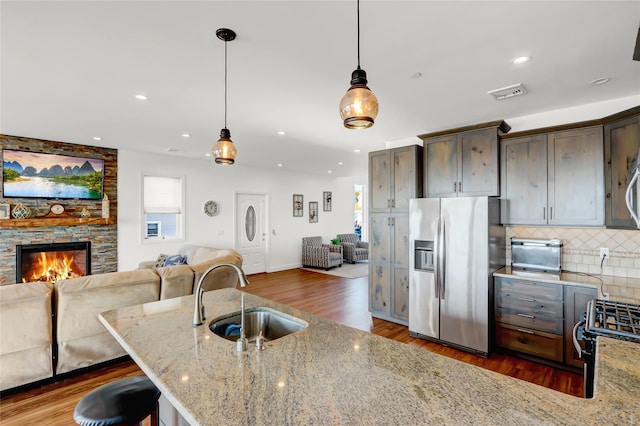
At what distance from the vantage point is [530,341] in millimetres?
3154

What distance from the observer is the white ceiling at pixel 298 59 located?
183 cm

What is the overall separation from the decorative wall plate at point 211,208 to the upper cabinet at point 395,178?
3892 millimetres

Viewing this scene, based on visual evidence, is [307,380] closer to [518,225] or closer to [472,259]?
[472,259]

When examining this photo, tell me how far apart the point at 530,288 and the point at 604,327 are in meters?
1.74

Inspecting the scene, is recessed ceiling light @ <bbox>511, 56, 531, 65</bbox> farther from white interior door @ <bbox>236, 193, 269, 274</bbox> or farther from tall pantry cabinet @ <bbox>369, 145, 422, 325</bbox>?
white interior door @ <bbox>236, 193, 269, 274</bbox>

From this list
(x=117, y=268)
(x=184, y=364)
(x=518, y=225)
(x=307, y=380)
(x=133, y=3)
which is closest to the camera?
(x=307, y=380)

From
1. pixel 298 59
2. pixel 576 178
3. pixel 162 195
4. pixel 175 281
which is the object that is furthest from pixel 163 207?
pixel 576 178

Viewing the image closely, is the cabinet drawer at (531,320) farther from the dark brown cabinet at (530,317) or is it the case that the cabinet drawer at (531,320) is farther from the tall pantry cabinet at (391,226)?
the tall pantry cabinet at (391,226)

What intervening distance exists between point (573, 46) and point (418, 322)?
9.91 feet

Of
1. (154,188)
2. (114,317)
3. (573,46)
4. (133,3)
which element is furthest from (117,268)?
(573,46)

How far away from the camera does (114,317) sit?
1.84 meters

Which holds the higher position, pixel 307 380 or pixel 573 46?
pixel 573 46

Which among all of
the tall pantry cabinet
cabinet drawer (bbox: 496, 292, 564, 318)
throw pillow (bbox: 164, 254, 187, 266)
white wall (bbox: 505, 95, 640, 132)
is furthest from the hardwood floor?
white wall (bbox: 505, 95, 640, 132)

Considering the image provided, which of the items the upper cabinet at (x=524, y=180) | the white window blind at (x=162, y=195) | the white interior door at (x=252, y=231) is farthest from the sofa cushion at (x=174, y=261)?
the upper cabinet at (x=524, y=180)
